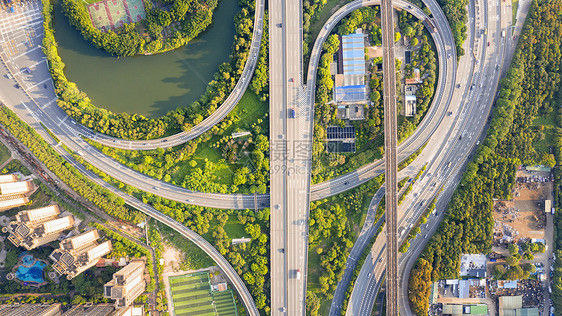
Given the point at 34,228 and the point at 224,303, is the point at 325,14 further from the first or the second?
the point at 34,228

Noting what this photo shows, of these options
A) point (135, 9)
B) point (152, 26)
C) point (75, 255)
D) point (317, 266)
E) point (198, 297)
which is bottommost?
point (198, 297)

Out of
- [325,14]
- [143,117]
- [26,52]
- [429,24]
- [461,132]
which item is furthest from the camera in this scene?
[461,132]

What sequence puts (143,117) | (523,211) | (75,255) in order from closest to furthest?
1. (75,255)
2. (143,117)
3. (523,211)

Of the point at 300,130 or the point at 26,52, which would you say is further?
the point at 300,130

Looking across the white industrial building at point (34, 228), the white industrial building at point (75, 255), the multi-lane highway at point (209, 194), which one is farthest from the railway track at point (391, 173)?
the white industrial building at point (34, 228)

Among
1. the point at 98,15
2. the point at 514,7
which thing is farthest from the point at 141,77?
the point at 514,7

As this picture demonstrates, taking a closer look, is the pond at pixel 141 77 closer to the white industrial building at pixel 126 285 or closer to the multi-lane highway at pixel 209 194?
the multi-lane highway at pixel 209 194
